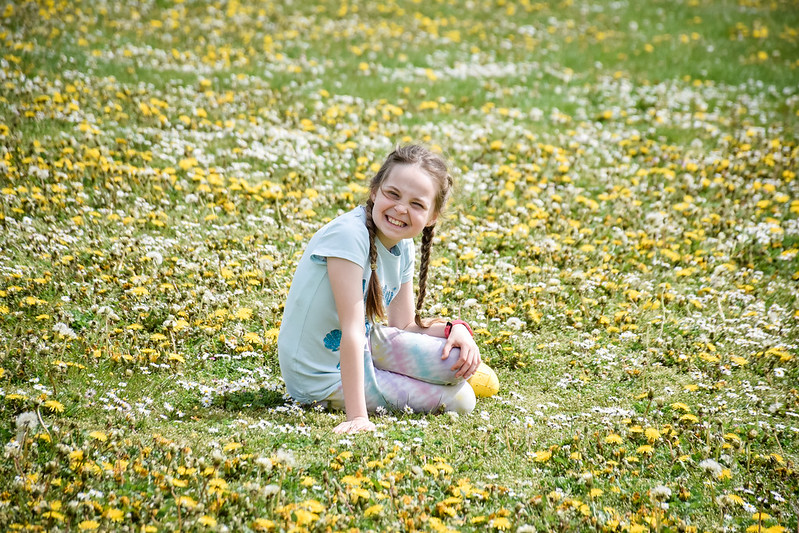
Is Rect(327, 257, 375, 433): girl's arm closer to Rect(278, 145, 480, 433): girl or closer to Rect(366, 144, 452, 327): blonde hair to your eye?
Rect(278, 145, 480, 433): girl

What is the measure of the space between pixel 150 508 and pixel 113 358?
5.91ft

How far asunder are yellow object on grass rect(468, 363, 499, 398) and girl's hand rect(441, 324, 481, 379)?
400 millimetres

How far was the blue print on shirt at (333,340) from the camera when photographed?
4629 millimetres

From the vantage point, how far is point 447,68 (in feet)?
45.5

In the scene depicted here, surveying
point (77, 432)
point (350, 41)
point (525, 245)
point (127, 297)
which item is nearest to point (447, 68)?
point (350, 41)

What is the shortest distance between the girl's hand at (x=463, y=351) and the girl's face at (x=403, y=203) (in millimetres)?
709

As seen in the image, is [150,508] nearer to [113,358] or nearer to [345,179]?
[113,358]

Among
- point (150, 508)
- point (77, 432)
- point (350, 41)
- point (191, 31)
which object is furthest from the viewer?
point (350, 41)

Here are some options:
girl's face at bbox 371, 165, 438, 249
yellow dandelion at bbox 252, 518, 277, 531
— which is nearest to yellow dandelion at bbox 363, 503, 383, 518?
yellow dandelion at bbox 252, 518, 277, 531

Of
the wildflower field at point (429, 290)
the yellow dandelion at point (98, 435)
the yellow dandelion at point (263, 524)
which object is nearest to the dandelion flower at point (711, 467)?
the wildflower field at point (429, 290)

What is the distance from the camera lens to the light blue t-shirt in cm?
432

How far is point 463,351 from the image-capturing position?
15.2 feet

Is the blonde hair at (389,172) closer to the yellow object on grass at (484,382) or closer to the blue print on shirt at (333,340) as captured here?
Answer: the blue print on shirt at (333,340)

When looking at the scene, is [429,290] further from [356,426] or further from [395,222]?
[356,426]
